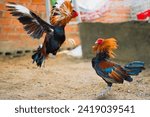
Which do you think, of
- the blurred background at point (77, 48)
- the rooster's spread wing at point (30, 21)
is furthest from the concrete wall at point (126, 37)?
the rooster's spread wing at point (30, 21)

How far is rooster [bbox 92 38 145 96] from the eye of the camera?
5.39 m

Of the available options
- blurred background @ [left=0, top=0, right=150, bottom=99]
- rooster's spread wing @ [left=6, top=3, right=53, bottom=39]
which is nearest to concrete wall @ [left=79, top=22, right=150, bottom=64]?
blurred background @ [left=0, top=0, right=150, bottom=99]

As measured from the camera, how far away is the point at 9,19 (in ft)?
17.7

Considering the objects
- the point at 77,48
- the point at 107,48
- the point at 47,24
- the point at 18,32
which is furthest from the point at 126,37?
the point at 18,32

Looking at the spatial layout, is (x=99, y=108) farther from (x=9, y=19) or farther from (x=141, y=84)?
(x=9, y=19)

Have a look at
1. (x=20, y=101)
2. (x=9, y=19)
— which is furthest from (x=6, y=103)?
(x=9, y=19)

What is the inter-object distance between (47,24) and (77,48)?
0.18 meters

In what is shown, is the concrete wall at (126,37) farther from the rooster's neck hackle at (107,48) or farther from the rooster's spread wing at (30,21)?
the rooster's spread wing at (30,21)

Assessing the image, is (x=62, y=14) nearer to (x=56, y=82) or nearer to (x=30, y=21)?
(x=30, y=21)

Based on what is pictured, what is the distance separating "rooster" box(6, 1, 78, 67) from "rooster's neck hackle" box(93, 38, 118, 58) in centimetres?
17

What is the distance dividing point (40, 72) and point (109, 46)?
347mm

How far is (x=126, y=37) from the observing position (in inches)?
213

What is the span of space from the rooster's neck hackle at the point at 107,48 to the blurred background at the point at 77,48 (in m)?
0.03

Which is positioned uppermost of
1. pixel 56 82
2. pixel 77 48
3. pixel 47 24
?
pixel 47 24
